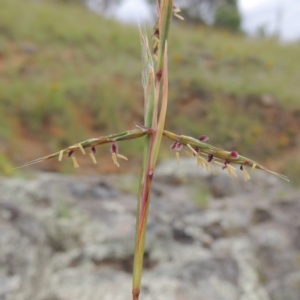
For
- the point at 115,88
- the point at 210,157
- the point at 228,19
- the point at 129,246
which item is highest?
the point at 228,19

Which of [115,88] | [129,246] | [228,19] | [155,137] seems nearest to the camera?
[155,137]

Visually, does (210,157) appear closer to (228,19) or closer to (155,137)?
(155,137)

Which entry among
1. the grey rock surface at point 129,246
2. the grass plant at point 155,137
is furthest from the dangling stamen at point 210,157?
the grey rock surface at point 129,246

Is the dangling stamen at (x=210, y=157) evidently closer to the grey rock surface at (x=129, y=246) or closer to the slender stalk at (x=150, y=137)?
the slender stalk at (x=150, y=137)

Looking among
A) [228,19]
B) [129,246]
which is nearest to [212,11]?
[228,19]

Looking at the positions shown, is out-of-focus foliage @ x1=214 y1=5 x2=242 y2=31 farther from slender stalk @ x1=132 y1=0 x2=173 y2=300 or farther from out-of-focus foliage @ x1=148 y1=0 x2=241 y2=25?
slender stalk @ x1=132 y1=0 x2=173 y2=300

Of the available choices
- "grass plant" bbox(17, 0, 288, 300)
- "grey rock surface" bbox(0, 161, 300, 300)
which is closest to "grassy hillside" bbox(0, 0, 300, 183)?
"grey rock surface" bbox(0, 161, 300, 300)

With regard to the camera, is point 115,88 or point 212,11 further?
point 212,11
